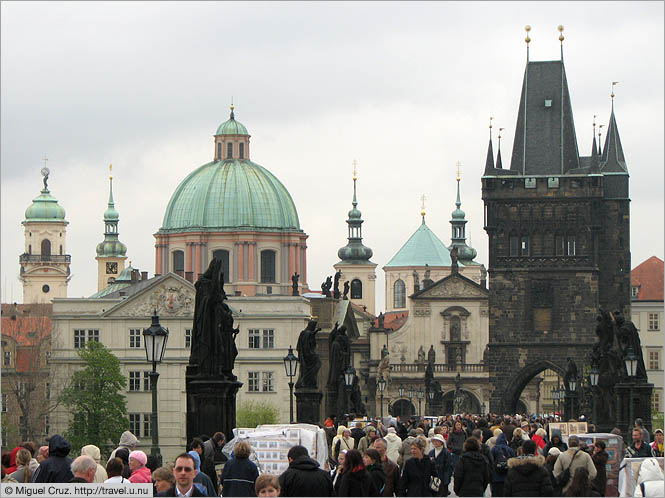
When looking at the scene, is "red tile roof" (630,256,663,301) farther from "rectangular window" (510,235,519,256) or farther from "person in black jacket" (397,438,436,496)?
"person in black jacket" (397,438,436,496)

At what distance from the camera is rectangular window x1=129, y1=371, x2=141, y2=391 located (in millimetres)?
92125

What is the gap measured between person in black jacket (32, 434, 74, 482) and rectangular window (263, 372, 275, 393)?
7818 cm

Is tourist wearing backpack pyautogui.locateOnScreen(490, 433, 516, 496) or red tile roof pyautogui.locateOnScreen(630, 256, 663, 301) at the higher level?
red tile roof pyautogui.locateOnScreen(630, 256, 663, 301)

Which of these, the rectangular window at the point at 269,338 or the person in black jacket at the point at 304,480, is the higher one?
the rectangular window at the point at 269,338

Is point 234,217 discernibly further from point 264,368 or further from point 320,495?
point 320,495

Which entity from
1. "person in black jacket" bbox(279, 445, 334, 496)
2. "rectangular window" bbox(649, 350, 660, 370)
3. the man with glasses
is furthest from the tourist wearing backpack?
"rectangular window" bbox(649, 350, 660, 370)

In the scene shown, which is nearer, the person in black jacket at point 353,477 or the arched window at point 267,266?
the person in black jacket at point 353,477

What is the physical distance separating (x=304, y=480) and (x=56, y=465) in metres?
2.28

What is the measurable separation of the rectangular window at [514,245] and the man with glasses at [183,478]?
8800 centimetres

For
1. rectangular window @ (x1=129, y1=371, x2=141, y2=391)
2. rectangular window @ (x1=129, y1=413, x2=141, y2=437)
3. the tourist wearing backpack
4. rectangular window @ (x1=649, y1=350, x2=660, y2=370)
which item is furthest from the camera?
rectangular window @ (x1=649, y1=350, x2=660, y2=370)

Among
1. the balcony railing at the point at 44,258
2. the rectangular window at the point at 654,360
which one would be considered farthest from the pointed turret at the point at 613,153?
A: the balcony railing at the point at 44,258

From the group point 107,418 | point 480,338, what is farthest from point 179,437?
point 480,338

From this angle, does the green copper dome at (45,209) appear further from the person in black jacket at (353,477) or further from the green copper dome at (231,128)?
the person in black jacket at (353,477)

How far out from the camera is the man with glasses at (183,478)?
1368 centimetres
